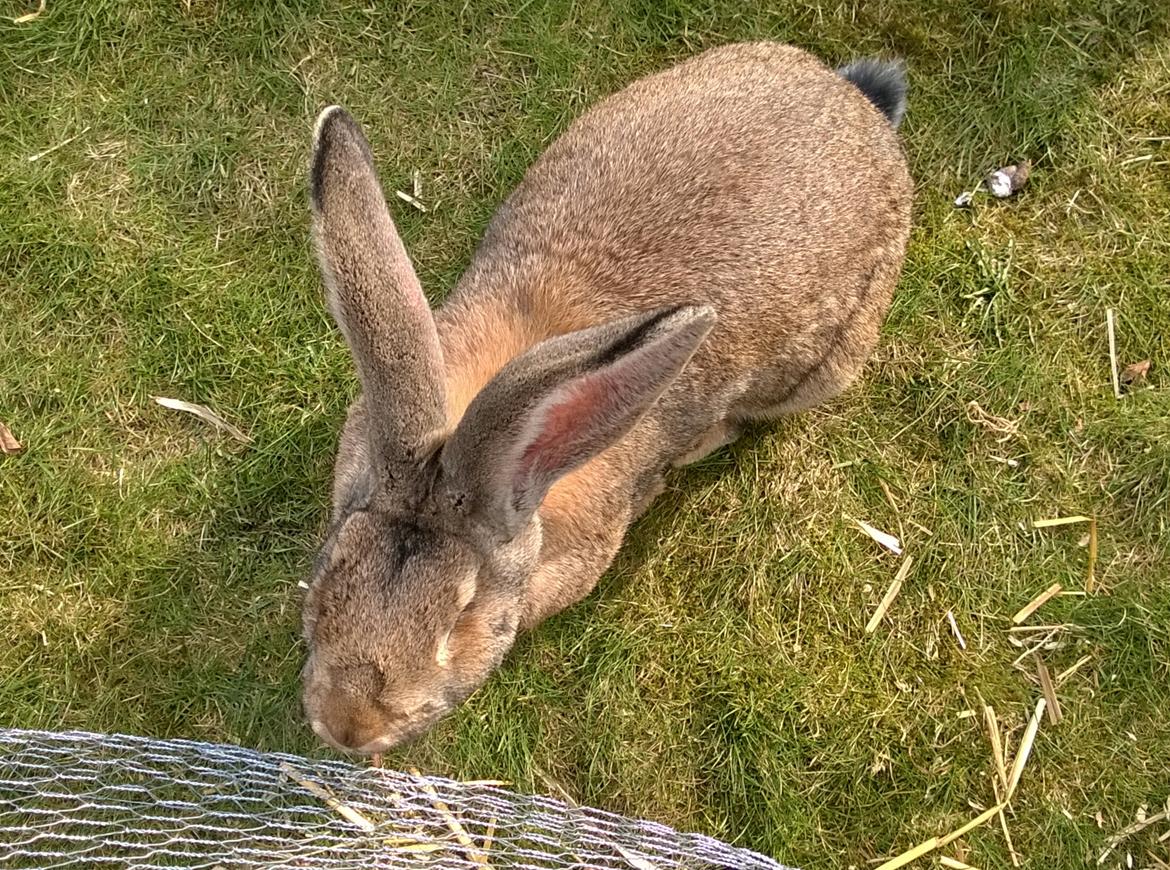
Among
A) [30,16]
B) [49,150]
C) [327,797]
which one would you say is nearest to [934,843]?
[327,797]

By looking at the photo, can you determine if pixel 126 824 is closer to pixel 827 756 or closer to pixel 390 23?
pixel 827 756

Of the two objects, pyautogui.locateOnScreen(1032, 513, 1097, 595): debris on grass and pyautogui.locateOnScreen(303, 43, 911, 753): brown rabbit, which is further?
pyautogui.locateOnScreen(1032, 513, 1097, 595): debris on grass

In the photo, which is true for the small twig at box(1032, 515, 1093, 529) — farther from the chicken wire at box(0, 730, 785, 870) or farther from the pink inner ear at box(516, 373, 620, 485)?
the pink inner ear at box(516, 373, 620, 485)

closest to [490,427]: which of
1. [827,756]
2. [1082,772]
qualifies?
[827,756]

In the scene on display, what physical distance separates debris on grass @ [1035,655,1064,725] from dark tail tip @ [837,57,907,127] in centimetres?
226

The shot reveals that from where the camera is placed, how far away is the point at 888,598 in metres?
4.14

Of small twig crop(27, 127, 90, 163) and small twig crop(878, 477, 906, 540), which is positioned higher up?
small twig crop(27, 127, 90, 163)

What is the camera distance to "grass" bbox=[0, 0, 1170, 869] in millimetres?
3926

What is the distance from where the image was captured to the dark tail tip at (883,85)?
A: 3965 mm

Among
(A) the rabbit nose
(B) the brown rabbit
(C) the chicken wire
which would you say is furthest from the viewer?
(C) the chicken wire

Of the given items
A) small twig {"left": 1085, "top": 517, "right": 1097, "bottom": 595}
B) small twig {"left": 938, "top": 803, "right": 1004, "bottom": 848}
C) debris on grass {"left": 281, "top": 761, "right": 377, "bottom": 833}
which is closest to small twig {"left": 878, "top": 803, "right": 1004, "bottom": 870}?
small twig {"left": 938, "top": 803, "right": 1004, "bottom": 848}

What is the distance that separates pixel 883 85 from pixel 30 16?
11.3 feet

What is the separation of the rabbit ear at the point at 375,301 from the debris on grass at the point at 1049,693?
283 centimetres

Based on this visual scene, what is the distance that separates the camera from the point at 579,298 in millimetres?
3209
